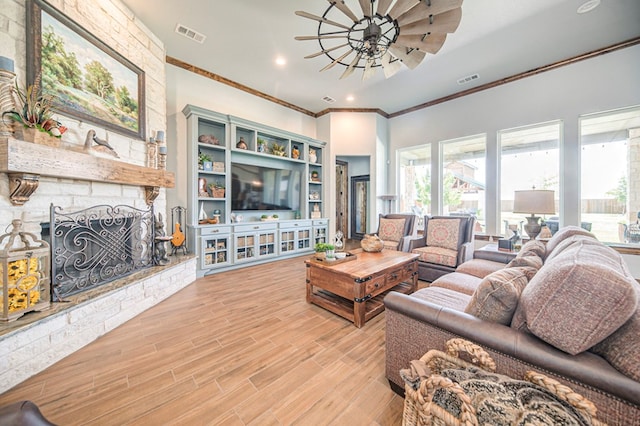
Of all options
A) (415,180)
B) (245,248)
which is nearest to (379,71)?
(415,180)

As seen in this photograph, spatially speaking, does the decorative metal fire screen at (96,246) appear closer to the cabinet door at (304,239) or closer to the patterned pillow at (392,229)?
the cabinet door at (304,239)

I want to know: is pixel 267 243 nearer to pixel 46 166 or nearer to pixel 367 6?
pixel 46 166

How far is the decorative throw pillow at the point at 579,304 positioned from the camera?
829 mm

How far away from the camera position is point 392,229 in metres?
4.23

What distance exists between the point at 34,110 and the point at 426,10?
3.22m

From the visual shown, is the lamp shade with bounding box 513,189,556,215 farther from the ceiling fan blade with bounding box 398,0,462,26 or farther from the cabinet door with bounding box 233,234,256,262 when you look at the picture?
the cabinet door with bounding box 233,234,256,262

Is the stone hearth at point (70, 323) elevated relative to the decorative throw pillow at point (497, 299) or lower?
lower

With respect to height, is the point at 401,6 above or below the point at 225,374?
above

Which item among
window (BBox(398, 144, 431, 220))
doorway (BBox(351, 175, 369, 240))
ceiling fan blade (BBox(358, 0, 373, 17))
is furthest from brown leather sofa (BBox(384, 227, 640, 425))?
doorway (BBox(351, 175, 369, 240))

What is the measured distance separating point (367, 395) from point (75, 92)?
11.6 feet

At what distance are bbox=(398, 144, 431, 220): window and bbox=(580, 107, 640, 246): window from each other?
237 cm

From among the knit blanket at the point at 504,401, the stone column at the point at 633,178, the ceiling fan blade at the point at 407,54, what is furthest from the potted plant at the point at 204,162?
the stone column at the point at 633,178

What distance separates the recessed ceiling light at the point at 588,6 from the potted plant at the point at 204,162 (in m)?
5.20

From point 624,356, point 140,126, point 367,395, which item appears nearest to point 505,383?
point 624,356
